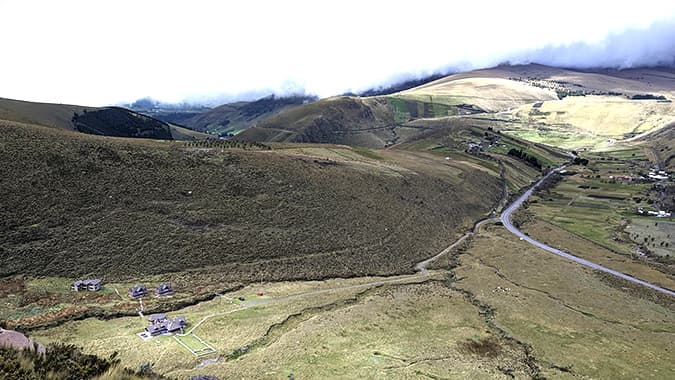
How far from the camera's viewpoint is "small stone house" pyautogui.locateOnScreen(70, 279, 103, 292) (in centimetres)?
5656

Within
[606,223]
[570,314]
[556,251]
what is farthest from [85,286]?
[606,223]

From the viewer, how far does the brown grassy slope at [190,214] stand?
6406 cm

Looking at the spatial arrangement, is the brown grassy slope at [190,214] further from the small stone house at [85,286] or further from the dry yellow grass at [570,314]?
the dry yellow grass at [570,314]

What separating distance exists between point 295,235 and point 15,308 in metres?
43.9

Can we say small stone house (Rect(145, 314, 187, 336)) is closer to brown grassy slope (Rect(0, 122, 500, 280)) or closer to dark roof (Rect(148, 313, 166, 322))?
dark roof (Rect(148, 313, 166, 322))

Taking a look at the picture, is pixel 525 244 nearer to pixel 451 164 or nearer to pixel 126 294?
pixel 451 164

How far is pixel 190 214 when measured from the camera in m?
76.8

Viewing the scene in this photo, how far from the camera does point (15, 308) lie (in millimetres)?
50750

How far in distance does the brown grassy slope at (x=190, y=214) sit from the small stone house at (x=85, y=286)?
314cm

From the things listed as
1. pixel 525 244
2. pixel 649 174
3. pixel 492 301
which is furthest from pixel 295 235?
pixel 649 174

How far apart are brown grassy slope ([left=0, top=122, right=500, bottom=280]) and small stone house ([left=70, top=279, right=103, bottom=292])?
10.3 feet

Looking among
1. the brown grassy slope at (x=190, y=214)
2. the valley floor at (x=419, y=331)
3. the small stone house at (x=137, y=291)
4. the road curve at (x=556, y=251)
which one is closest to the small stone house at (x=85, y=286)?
the brown grassy slope at (x=190, y=214)

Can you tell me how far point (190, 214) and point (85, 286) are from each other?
74.9 ft

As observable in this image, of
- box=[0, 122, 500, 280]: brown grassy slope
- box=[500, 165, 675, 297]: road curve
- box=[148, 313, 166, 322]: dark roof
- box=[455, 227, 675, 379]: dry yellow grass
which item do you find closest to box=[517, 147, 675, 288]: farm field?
box=[500, 165, 675, 297]: road curve
